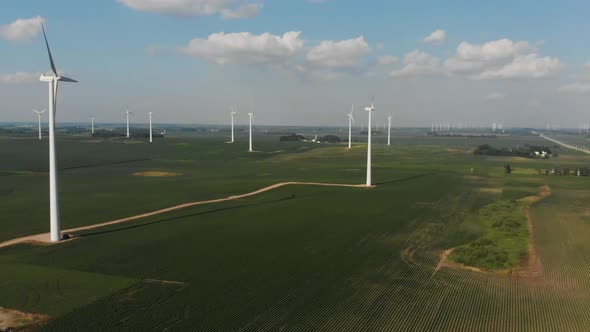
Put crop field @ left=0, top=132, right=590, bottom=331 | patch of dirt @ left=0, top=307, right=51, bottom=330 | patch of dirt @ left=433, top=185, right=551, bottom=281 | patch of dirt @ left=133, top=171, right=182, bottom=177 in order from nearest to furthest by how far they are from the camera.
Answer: patch of dirt @ left=0, top=307, right=51, bottom=330 < crop field @ left=0, top=132, right=590, bottom=331 < patch of dirt @ left=433, top=185, right=551, bottom=281 < patch of dirt @ left=133, top=171, right=182, bottom=177

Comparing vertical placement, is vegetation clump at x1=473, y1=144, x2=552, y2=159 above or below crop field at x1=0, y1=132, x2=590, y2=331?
above

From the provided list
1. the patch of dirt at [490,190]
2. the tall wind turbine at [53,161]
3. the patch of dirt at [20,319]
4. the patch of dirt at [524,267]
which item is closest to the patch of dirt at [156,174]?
the tall wind turbine at [53,161]

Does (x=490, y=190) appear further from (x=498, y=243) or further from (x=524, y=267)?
(x=524, y=267)

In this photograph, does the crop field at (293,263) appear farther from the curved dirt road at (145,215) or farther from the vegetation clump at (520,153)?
the vegetation clump at (520,153)

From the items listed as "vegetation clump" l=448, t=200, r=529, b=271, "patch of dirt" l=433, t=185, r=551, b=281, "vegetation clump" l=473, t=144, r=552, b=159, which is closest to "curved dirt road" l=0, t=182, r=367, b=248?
"vegetation clump" l=448, t=200, r=529, b=271

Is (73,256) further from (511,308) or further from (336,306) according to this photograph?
(511,308)

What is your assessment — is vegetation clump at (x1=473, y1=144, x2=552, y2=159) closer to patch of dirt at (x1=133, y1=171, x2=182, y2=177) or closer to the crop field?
the crop field
